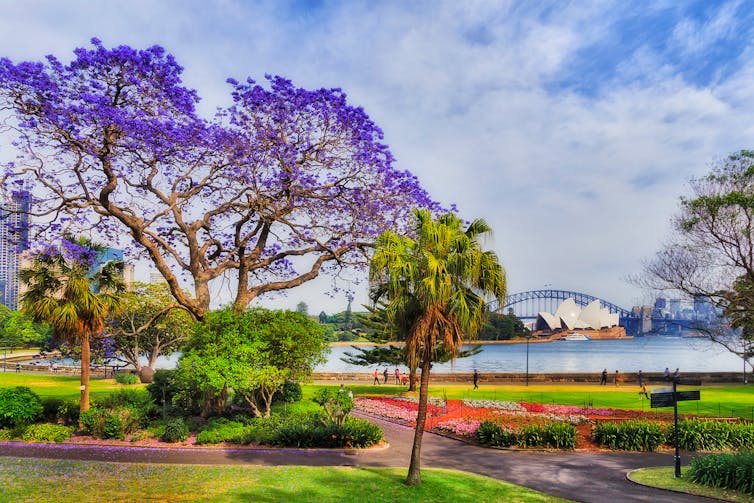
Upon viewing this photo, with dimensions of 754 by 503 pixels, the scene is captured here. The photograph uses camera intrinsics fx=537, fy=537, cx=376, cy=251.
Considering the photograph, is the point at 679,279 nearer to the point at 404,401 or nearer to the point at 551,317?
the point at 404,401

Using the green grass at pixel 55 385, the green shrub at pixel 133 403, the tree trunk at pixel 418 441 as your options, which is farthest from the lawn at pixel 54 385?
the tree trunk at pixel 418 441

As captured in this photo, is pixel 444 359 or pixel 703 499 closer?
pixel 703 499

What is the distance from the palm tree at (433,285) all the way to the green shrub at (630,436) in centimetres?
989

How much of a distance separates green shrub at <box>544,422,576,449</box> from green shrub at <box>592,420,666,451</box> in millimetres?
1264

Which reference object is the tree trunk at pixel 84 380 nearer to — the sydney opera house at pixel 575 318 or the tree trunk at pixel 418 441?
the tree trunk at pixel 418 441

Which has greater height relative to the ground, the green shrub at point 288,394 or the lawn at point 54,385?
the green shrub at point 288,394

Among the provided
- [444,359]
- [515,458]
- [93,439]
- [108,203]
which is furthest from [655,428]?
[108,203]

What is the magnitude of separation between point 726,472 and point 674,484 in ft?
4.51

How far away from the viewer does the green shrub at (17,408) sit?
1989cm

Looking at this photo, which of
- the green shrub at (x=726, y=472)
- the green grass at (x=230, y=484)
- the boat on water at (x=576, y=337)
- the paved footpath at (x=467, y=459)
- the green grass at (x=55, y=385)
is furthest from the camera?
the boat on water at (x=576, y=337)

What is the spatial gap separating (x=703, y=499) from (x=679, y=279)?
2215cm

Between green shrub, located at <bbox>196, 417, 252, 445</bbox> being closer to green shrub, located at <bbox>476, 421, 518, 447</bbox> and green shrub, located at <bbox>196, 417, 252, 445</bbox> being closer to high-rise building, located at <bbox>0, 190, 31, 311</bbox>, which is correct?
high-rise building, located at <bbox>0, 190, 31, 311</bbox>

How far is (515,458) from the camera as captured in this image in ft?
61.0

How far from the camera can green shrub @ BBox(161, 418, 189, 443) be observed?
19.5 metres
